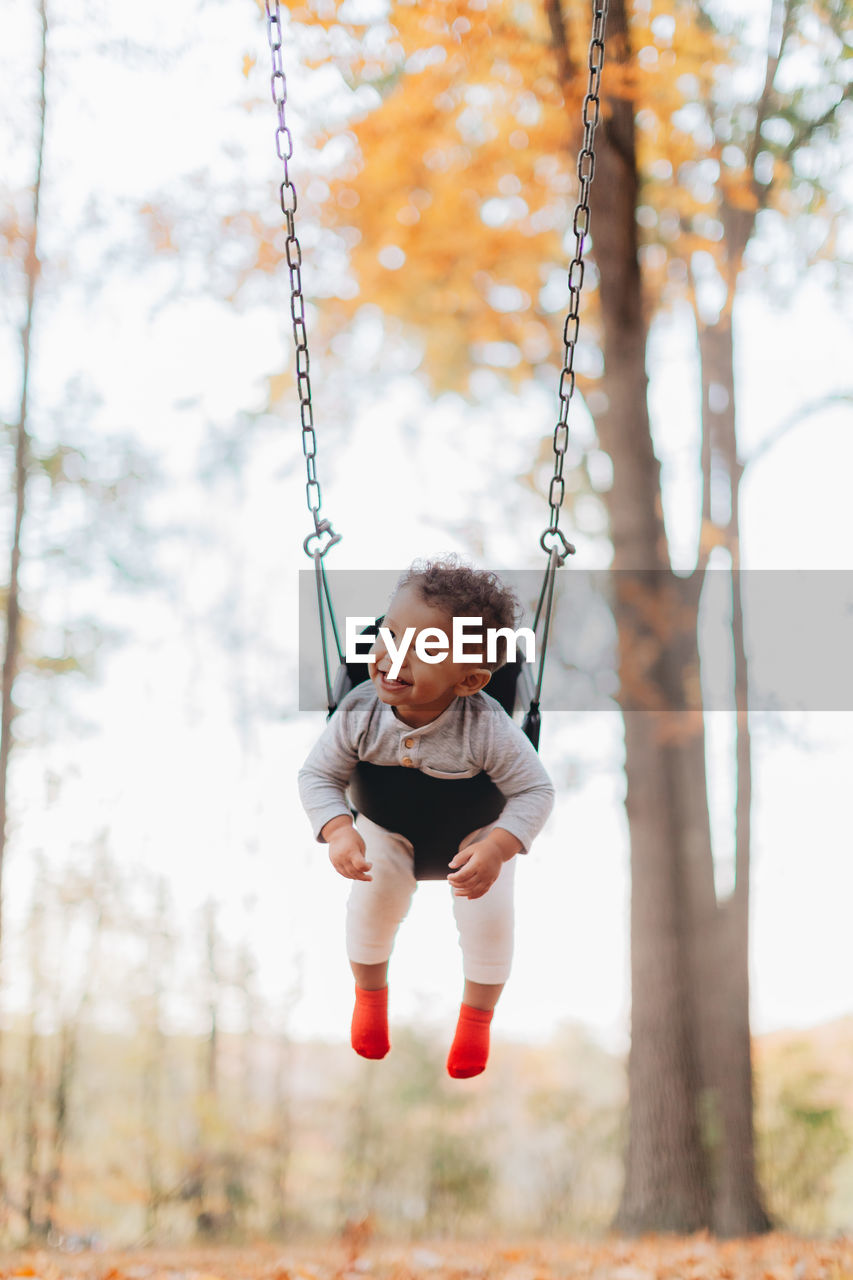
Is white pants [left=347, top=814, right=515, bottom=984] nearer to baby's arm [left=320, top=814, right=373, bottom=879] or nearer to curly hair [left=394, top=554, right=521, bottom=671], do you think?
baby's arm [left=320, top=814, right=373, bottom=879]

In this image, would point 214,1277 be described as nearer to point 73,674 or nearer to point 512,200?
point 73,674

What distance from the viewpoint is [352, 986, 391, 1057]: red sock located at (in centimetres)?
202

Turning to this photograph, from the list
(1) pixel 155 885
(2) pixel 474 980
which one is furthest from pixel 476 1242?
(2) pixel 474 980

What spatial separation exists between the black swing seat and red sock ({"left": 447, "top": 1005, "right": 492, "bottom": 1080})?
0.27m

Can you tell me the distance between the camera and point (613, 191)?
191 inches

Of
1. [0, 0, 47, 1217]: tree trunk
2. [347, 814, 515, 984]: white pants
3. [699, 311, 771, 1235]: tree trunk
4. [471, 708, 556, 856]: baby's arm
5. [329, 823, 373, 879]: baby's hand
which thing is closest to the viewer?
[329, 823, 373, 879]: baby's hand

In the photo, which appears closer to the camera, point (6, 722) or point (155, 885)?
point (6, 722)

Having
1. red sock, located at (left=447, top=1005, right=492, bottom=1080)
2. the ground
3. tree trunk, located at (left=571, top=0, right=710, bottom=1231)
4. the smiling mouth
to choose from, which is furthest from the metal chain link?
the ground

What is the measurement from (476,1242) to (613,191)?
553 cm

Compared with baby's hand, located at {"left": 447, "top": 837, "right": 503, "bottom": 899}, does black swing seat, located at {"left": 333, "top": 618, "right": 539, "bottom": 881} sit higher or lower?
higher

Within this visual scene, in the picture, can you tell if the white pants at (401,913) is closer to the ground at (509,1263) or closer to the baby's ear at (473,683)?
the baby's ear at (473,683)

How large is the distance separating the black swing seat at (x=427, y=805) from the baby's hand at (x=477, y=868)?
0.44ft

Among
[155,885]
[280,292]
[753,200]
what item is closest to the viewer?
[753,200]

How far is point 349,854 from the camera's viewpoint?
1.77 metres
